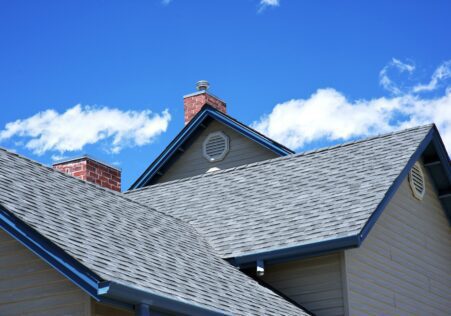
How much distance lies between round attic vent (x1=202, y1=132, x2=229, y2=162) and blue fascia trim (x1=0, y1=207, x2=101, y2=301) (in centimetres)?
1330

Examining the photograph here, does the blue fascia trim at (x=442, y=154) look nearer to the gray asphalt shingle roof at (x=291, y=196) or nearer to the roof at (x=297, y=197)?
the roof at (x=297, y=197)

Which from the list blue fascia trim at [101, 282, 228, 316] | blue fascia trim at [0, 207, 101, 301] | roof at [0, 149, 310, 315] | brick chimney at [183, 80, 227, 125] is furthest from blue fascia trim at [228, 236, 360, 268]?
brick chimney at [183, 80, 227, 125]

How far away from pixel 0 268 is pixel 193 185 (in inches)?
362

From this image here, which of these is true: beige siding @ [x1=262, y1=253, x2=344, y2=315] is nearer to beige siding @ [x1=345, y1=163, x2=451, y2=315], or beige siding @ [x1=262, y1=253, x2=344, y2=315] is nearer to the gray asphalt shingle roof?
beige siding @ [x1=345, y1=163, x2=451, y2=315]

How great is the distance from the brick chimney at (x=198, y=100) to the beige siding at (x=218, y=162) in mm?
1131

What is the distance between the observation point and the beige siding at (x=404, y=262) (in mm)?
15898

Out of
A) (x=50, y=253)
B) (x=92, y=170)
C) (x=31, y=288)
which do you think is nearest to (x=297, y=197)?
(x=92, y=170)

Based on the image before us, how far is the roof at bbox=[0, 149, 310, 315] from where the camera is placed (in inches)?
440

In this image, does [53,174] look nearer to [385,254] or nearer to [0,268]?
[0,268]

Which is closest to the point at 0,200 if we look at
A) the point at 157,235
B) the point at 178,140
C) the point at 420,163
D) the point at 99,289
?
the point at 99,289

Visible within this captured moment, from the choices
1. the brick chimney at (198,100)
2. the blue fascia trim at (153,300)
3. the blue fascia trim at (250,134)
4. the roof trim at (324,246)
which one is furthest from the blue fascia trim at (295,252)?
the brick chimney at (198,100)

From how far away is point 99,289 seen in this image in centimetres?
1055

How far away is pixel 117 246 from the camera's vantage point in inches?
518

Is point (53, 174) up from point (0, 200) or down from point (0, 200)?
up
